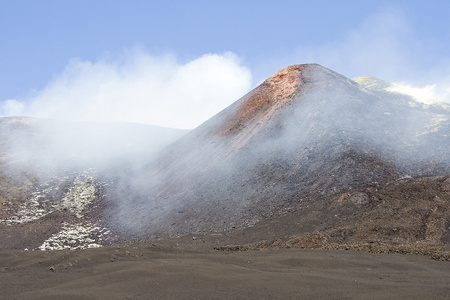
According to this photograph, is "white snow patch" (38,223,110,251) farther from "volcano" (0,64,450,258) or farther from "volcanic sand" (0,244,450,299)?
"volcanic sand" (0,244,450,299)

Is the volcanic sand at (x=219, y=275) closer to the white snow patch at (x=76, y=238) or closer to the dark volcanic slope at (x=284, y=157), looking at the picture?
the dark volcanic slope at (x=284, y=157)

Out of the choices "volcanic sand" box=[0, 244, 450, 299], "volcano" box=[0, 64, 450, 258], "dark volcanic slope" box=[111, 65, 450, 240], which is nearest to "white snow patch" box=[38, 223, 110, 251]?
"volcano" box=[0, 64, 450, 258]

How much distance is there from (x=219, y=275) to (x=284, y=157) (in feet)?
84.4

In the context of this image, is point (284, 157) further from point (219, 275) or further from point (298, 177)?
point (219, 275)

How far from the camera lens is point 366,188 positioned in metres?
28.6

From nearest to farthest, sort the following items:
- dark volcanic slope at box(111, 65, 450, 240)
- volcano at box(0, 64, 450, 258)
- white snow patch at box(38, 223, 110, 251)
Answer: volcano at box(0, 64, 450, 258) → dark volcanic slope at box(111, 65, 450, 240) → white snow patch at box(38, 223, 110, 251)

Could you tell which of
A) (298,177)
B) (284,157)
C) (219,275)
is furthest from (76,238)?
(219,275)

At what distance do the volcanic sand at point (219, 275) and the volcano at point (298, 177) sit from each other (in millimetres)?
5073

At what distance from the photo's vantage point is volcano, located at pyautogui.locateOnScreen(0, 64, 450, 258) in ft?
81.4

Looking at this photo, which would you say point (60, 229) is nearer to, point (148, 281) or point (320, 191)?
point (320, 191)

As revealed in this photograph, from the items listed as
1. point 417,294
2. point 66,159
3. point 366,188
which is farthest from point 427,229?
Result: point 66,159

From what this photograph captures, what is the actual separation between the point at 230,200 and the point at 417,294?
24.0 metres

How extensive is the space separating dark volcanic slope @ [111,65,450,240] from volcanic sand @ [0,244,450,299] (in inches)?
512

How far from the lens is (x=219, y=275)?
12695 millimetres
